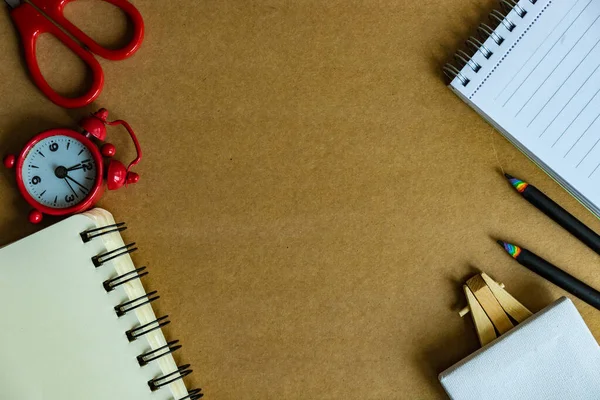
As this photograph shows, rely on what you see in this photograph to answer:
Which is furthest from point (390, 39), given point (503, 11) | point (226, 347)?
point (226, 347)

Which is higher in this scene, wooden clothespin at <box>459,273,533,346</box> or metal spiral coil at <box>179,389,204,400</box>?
metal spiral coil at <box>179,389,204,400</box>

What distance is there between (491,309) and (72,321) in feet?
1.57

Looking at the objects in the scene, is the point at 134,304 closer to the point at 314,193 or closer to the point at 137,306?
the point at 137,306

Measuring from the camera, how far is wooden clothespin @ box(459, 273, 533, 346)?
667 millimetres

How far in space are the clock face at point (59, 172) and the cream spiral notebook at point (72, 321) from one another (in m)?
0.03

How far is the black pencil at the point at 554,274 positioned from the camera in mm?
674

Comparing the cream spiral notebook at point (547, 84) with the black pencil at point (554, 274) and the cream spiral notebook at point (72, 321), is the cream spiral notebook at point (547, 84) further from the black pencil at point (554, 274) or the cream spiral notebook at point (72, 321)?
the cream spiral notebook at point (72, 321)

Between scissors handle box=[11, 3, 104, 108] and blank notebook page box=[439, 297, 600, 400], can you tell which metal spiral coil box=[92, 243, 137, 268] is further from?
blank notebook page box=[439, 297, 600, 400]

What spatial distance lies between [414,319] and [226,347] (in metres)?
0.23

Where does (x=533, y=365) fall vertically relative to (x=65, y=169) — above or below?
below

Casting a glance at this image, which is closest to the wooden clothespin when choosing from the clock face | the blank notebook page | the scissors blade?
the blank notebook page

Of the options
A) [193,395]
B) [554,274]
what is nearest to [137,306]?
[193,395]

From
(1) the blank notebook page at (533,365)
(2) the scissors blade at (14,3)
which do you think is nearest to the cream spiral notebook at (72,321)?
(2) the scissors blade at (14,3)

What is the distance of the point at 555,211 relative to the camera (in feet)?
2.21
